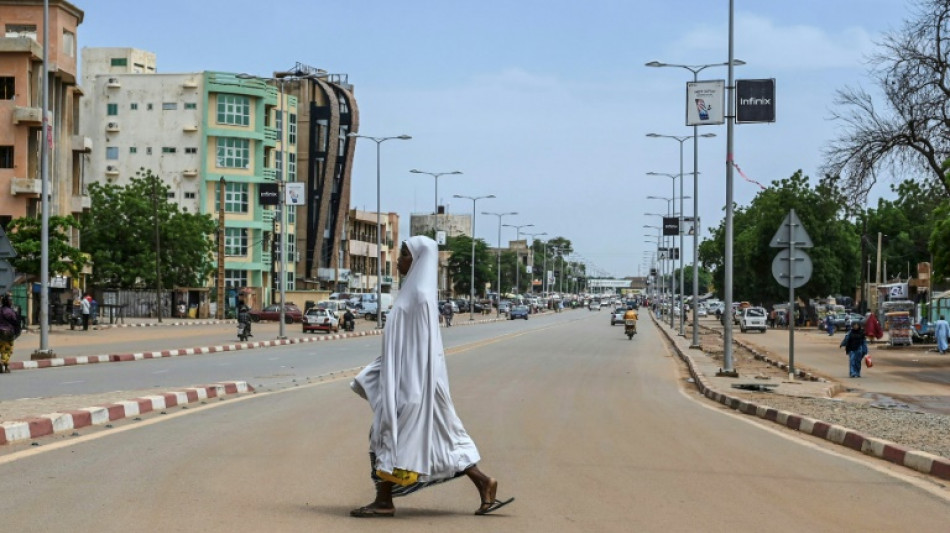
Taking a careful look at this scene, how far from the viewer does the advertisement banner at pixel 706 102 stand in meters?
27.3

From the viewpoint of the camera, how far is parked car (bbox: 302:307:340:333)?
63.0 m

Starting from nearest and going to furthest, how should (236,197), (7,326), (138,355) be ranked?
1. (7,326)
2. (138,355)
3. (236,197)

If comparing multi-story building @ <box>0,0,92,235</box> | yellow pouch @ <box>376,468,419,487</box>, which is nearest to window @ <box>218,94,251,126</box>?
multi-story building @ <box>0,0,92,235</box>

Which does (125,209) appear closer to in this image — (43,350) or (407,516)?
(43,350)

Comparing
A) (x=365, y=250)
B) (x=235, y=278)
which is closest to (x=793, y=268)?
(x=235, y=278)

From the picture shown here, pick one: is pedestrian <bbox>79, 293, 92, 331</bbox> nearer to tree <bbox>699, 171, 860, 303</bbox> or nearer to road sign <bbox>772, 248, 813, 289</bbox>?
road sign <bbox>772, 248, 813, 289</bbox>

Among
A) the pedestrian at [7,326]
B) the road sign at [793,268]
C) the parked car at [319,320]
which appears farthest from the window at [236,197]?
the road sign at [793,268]

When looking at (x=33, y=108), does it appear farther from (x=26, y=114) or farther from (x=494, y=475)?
(x=494, y=475)

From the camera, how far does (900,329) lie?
1991 inches

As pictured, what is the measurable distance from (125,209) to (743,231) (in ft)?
194

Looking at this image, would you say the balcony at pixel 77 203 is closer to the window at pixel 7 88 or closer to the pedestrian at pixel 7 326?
the window at pixel 7 88

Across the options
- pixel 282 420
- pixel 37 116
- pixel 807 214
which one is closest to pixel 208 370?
pixel 282 420

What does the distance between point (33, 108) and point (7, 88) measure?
215 centimetres

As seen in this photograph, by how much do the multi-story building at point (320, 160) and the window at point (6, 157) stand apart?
2012 inches
